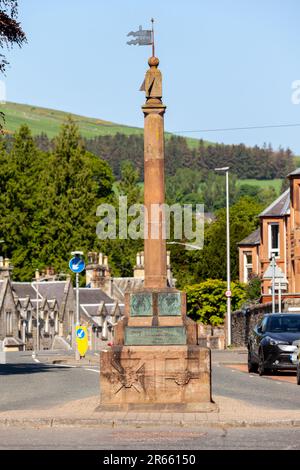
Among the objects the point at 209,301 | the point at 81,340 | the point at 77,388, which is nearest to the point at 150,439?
the point at 77,388

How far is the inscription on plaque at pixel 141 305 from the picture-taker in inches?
879

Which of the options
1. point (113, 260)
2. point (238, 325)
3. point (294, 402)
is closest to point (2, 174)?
point (113, 260)

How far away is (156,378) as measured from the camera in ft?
70.9

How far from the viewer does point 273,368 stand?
3456 cm

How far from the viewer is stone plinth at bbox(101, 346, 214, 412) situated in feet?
70.7

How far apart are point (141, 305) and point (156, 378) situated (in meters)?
1.39

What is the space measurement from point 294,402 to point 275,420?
4966mm

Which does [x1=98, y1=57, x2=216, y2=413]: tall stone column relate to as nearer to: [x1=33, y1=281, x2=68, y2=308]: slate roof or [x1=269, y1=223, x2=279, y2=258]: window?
[x1=269, y1=223, x2=279, y2=258]: window

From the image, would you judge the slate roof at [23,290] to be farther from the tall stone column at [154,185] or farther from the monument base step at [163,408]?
the monument base step at [163,408]

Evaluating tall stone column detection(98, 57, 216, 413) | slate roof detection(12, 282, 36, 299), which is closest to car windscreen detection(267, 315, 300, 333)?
tall stone column detection(98, 57, 216, 413)

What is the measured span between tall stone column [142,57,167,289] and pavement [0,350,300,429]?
2440 millimetres

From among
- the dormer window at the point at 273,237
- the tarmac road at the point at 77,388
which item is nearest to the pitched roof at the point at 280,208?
the dormer window at the point at 273,237

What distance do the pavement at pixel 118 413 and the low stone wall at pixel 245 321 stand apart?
26.8 meters

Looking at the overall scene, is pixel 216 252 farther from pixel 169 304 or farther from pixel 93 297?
pixel 169 304
